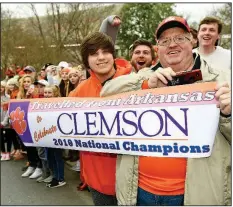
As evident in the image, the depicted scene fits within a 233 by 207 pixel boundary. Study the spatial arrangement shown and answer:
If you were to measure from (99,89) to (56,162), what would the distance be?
3018 mm

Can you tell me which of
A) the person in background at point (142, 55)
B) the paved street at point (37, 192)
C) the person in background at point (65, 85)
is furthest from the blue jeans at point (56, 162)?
the person in background at point (142, 55)

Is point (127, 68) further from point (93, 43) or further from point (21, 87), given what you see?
point (21, 87)

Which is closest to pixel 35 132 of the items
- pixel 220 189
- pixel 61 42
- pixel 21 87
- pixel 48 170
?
pixel 220 189

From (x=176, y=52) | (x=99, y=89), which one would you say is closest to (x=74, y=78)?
(x=99, y=89)

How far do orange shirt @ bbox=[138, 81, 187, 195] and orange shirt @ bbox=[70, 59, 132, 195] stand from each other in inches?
22.9

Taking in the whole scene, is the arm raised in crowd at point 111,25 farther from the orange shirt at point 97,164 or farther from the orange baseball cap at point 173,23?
the orange baseball cap at point 173,23

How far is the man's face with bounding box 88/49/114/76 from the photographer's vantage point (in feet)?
8.63

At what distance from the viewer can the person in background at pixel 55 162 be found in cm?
536

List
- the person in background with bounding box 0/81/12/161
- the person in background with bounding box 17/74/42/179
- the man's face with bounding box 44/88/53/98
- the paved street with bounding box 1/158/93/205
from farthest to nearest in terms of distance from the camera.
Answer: the person in background with bounding box 0/81/12/161, the person in background with bounding box 17/74/42/179, the man's face with bounding box 44/88/53/98, the paved street with bounding box 1/158/93/205

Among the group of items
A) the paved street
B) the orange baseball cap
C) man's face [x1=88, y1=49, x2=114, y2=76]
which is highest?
the orange baseball cap

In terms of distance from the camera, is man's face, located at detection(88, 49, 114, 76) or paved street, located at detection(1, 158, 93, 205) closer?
man's face, located at detection(88, 49, 114, 76)

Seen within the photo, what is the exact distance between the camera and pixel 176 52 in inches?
83.0

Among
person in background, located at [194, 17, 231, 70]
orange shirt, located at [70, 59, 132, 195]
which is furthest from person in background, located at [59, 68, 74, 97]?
orange shirt, located at [70, 59, 132, 195]

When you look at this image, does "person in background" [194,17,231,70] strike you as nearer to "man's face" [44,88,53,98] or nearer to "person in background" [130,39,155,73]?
"person in background" [130,39,155,73]
